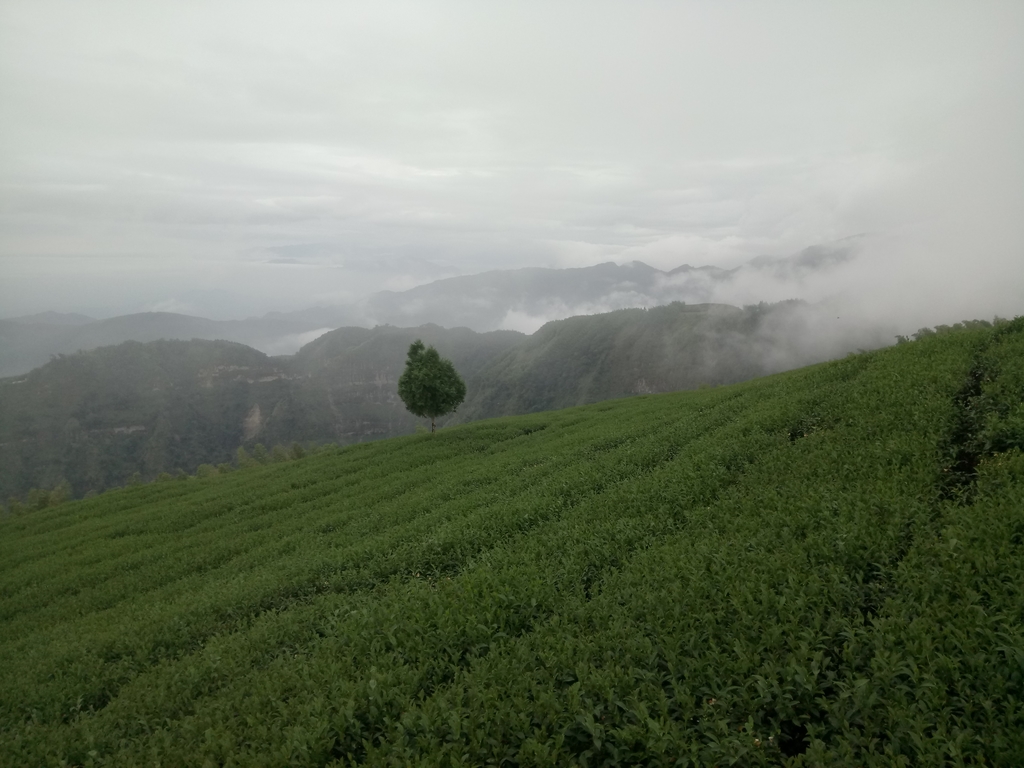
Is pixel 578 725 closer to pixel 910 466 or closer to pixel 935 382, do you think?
pixel 910 466

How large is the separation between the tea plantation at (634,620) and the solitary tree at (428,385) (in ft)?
92.1

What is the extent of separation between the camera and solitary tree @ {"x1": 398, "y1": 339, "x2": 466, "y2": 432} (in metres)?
51.2

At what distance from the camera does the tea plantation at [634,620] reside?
696cm

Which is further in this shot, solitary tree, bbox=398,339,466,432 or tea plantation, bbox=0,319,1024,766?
solitary tree, bbox=398,339,466,432

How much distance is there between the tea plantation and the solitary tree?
28.1 meters

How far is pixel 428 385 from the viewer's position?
168 feet

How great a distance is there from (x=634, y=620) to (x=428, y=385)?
141 ft

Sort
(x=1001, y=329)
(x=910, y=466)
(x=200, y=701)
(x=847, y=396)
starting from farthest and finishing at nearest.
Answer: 1. (x=1001, y=329)
2. (x=847, y=396)
3. (x=910, y=466)
4. (x=200, y=701)

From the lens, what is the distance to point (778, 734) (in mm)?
6785

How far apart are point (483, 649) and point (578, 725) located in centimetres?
319

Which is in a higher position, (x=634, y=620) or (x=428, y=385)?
(x=428, y=385)

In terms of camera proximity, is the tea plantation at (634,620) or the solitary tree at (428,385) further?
the solitary tree at (428,385)

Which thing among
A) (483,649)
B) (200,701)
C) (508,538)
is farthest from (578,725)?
(508,538)

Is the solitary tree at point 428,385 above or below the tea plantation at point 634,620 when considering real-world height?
above
